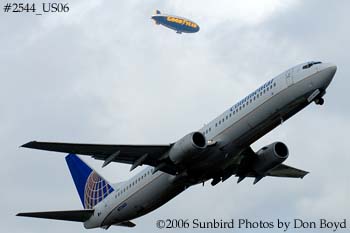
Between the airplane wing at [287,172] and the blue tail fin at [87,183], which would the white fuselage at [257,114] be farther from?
the airplane wing at [287,172]

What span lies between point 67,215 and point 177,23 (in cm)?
6104

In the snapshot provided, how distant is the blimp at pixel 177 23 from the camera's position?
115 meters

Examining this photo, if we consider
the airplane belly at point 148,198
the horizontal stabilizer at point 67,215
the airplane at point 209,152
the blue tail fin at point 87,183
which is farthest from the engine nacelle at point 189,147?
the blue tail fin at point 87,183

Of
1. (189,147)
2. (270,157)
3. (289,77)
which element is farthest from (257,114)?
(270,157)

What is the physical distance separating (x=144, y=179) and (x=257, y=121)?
977 cm

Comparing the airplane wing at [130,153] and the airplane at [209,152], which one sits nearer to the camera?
the airplane at [209,152]

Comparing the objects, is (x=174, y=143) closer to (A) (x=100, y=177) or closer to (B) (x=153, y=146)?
(B) (x=153, y=146)

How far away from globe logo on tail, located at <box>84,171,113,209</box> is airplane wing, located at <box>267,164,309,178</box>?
1158cm

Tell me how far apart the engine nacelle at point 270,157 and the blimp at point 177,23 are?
60310 mm

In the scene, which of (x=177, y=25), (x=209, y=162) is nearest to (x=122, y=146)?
(x=209, y=162)

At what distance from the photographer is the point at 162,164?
171 feet

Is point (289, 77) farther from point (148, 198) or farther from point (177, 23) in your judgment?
point (177, 23)

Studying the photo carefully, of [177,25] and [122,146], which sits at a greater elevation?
[177,25]

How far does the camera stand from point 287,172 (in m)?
62.2
